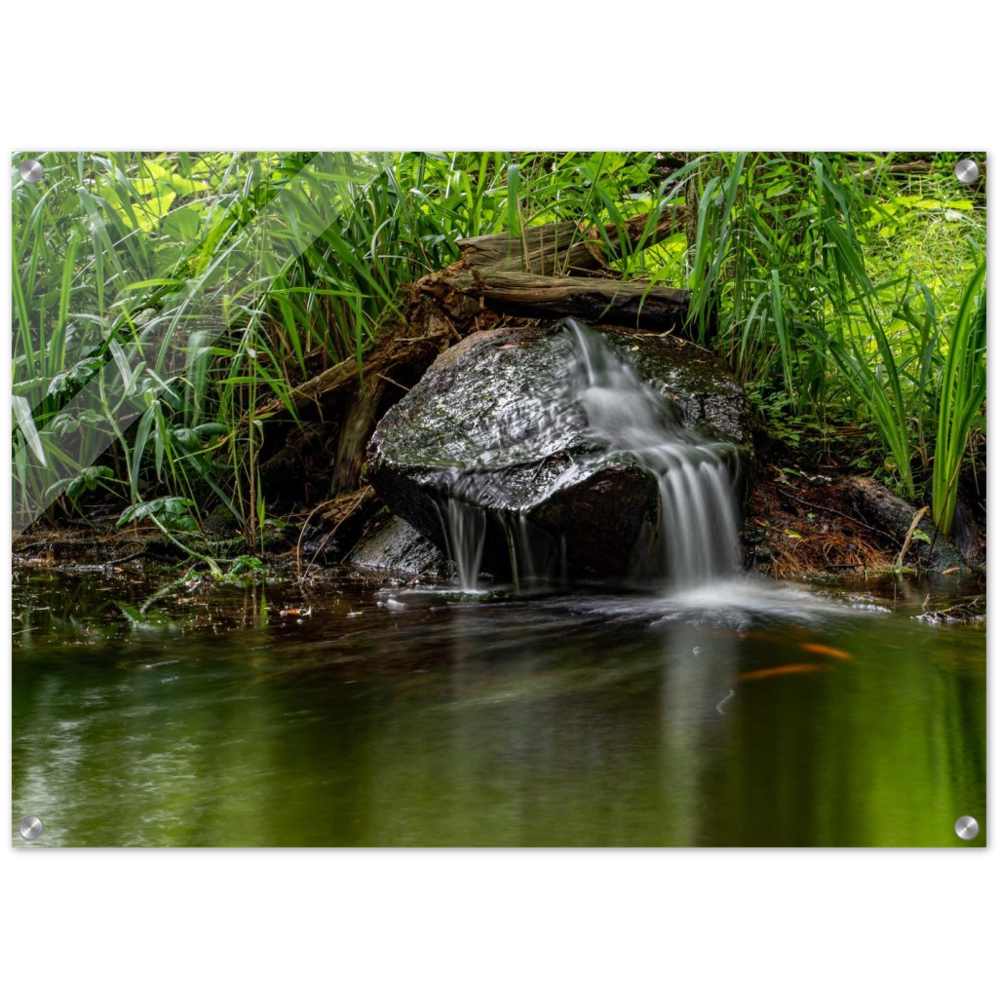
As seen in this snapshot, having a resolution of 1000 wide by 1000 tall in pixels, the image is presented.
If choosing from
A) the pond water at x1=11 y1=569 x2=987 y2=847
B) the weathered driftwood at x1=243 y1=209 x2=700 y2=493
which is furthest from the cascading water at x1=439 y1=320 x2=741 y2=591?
the pond water at x1=11 y1=569 x2=987 y2=847

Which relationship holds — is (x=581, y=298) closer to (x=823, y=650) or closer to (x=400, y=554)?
(x=400, y=554)

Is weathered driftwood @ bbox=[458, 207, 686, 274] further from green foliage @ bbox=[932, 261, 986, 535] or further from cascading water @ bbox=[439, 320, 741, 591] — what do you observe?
green foliage @ bbox=[932, 261, 986, 535]

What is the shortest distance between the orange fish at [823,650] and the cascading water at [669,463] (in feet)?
1.51

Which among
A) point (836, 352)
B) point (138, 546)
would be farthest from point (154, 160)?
point (836, 352)

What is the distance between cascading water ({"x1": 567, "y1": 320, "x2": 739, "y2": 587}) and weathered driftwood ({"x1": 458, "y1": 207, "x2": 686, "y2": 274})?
0.85 feet

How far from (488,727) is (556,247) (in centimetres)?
127

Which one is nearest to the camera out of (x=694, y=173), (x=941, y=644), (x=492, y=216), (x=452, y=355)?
(x=941, y=644)

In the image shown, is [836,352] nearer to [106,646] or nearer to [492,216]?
[492,216]

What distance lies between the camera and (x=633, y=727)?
149 cm

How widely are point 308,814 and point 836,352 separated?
1.53 meters

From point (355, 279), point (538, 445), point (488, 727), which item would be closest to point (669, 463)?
point (538, 445)

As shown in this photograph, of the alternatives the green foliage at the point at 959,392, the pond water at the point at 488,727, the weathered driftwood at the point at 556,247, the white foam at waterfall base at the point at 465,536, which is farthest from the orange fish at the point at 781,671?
the weathered driftwood at the point at 556,247

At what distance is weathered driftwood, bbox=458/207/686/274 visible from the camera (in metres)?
2.28

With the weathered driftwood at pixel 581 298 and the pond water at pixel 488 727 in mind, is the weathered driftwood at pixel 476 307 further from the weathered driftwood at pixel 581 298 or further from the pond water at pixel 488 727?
the pond water at pixel 488 727
